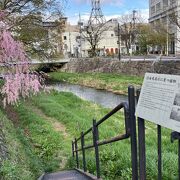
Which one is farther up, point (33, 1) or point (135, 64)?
point (33, 1)

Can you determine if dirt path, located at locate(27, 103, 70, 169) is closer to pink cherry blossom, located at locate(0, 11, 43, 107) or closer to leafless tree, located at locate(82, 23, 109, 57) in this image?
pink cherry blossom, located at locate(0, 11, 43, 107)

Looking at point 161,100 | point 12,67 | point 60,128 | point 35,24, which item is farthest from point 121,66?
point 161,100

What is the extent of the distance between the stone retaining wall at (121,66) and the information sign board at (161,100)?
2291cm

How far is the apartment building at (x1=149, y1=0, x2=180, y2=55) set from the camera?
41.8 meters

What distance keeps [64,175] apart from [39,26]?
13.6 meters

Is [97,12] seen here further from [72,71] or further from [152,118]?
[152,118]

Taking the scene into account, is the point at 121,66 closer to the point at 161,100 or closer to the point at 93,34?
the point at 93,34

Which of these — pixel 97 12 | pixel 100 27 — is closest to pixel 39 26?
pixel 100 27

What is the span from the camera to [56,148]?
29.6 feet

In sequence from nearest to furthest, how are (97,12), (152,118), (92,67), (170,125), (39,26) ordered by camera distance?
(170,125)
(152,118)
(39,26)
(92,67)
(97,12)

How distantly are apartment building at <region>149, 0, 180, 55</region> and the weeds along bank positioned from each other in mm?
28597

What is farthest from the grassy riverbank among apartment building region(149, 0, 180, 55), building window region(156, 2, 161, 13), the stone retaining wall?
building window region(156, 2, 161, 13)

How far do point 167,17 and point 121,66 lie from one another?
910cm

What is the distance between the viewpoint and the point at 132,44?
206 ft
